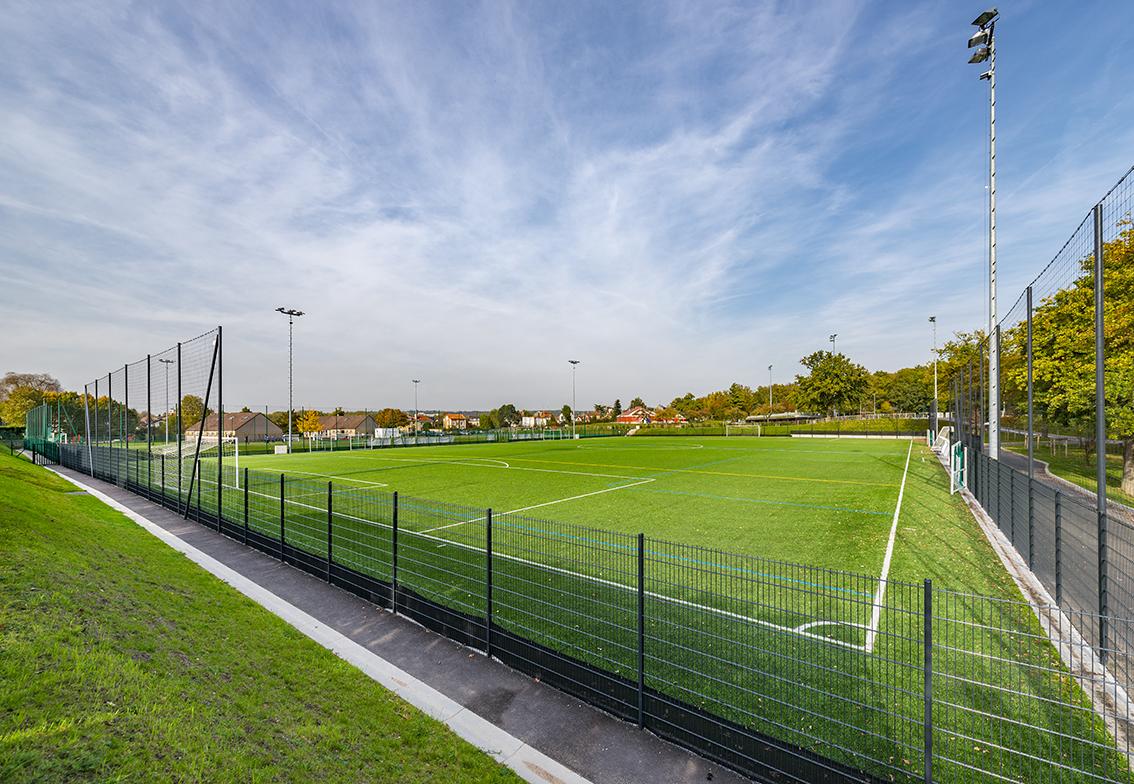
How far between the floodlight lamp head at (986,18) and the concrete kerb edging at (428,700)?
1921 centimetres

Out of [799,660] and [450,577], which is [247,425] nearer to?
[450,577]

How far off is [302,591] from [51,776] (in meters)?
4.86

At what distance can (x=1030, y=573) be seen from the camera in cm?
779

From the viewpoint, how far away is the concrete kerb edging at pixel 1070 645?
10.9 feet

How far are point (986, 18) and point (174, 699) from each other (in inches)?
819

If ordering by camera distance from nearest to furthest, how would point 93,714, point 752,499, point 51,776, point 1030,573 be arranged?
point 51,776, point 93,714, point 1030,573, point 752,499

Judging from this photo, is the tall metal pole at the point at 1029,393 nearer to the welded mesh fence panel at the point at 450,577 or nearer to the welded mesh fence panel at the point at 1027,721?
the welded mesh fence panel at the point at 1027,721

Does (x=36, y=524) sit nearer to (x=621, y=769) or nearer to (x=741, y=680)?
(x=621, y=769)

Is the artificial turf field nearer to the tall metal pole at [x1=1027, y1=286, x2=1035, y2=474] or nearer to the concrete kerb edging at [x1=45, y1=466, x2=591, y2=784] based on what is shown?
the tall metal pole at [x1=1027, y1=286, x2=1035, y2=474]

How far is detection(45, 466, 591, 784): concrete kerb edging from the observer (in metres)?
3.69

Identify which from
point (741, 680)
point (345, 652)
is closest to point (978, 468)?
point (741, 680)

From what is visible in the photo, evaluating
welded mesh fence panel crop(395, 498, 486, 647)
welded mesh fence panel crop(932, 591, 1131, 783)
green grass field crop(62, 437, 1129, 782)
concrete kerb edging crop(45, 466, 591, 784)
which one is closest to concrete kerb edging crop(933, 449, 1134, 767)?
welded mesh fence panel crop(932, 591, 1131, 783)

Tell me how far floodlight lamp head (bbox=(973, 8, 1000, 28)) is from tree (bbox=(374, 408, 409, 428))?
116 metres

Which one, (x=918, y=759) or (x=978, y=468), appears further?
(x=978, y=468)
